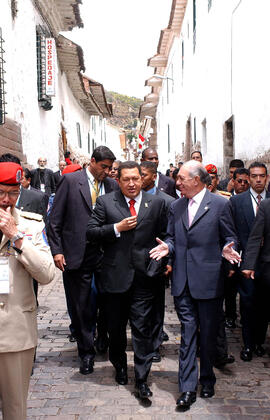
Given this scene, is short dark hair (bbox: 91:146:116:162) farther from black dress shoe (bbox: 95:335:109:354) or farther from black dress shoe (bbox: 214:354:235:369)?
black dress shoe (bbox: 214:354:235:369)

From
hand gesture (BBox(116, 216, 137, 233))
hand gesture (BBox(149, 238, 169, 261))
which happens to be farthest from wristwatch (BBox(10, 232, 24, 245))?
hand gesture (BBox(149, 238, 169, 261))

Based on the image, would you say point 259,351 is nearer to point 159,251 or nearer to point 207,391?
point 207,391

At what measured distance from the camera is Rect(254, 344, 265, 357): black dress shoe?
556cm

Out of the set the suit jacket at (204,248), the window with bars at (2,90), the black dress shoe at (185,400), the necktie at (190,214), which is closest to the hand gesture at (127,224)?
the suit jacket at (204,248)

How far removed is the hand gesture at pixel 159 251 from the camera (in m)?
4.42

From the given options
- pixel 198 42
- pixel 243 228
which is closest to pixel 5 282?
pixel 243 228

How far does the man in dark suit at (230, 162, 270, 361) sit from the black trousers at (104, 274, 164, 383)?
1194mm

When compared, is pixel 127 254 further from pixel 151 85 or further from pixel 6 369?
pixel 151 85

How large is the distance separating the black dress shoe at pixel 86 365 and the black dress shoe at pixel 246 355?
1.58 metres

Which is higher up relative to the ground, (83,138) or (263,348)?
(83,138)

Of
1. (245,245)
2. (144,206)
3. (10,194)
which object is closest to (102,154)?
(144,206)

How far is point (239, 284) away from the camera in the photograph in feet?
18.6

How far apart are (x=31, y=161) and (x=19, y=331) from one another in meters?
11.8

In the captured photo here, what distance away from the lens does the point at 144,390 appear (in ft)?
14.5
